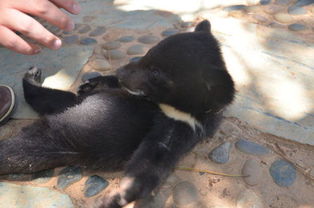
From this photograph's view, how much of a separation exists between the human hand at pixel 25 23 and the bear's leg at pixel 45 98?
0.30 m

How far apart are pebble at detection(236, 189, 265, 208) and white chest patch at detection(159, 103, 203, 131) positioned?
0.56m

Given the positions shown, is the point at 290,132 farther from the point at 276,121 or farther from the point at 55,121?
the point at 55,121

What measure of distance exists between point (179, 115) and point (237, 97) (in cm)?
86

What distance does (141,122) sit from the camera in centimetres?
226

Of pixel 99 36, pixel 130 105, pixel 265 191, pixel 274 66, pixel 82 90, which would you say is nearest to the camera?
pixel 265 191

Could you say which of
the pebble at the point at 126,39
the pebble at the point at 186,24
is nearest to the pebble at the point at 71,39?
the pebble at the point at 126,39

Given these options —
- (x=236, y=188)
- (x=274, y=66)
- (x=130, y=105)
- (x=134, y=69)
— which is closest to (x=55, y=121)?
(x=130, y=105)

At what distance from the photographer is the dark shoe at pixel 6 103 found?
8.64 ft

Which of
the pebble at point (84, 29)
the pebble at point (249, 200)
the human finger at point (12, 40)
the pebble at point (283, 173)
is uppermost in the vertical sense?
the human finger at point (12, 40)

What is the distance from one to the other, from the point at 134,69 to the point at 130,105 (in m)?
0.31

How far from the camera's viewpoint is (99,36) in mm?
3822

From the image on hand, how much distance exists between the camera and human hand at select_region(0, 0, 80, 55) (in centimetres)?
266

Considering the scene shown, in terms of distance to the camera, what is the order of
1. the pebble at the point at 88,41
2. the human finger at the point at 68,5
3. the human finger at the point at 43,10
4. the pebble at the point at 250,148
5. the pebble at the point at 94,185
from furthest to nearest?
Answer: the pebble at the point at 88,41
the human finger at the point at 68,5
the human finger at the point at 43,10
the pebble at the point at 250,148
the pebble at the point at 94,185

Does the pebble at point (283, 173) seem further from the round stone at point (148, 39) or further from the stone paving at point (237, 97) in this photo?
the round stone at point (148, 39)
